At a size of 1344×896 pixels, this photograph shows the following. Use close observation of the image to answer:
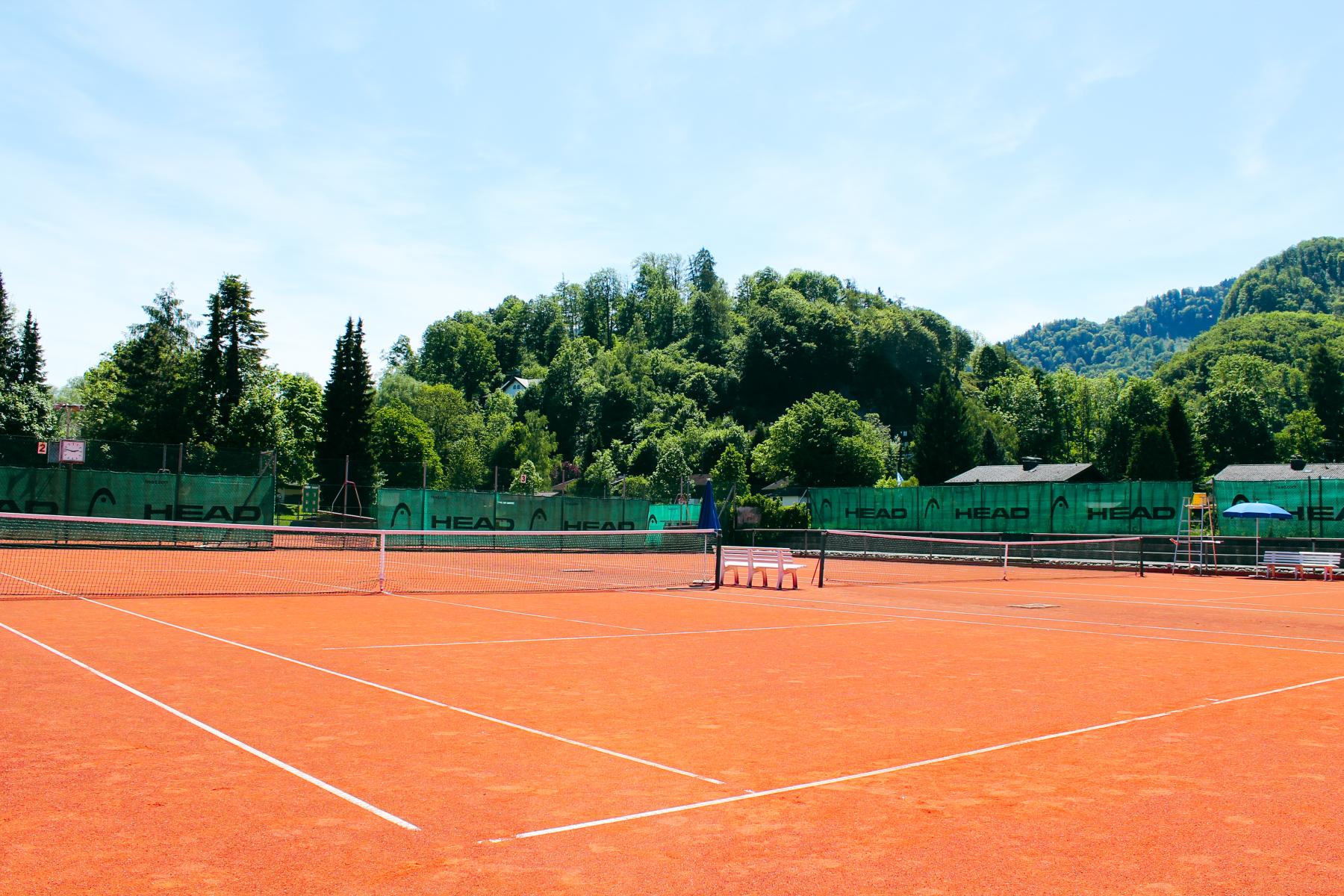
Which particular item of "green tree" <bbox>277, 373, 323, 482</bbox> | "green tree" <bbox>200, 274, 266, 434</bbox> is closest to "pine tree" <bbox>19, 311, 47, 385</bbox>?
"green tree" <bbox>277, 373, 323, 482</bbox>

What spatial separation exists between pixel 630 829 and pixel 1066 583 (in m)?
27.5

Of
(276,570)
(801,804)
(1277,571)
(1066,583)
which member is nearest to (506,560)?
(276,570)

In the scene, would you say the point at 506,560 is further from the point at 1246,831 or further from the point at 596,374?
the point at 596,374

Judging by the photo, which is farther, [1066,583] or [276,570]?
[1066,583]

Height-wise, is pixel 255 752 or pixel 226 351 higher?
pixel 226 351

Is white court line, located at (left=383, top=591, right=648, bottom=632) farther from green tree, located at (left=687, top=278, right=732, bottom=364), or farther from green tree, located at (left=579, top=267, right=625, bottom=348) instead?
green tree, located at (left=579, top=267, right=625, bottom=348)

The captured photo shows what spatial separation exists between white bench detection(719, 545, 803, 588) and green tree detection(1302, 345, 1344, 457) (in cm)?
12425

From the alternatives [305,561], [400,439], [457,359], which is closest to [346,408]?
[400,439]

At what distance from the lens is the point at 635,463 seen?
121m

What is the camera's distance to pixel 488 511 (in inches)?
1784

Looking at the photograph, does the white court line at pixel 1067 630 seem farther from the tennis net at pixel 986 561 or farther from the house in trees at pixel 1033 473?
the house in trees at pixel 1033 473

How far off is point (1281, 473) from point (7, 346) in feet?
305

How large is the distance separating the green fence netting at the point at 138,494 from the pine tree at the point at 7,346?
4350 centimetres

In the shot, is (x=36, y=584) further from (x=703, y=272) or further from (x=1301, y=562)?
(x=703, y=272)
